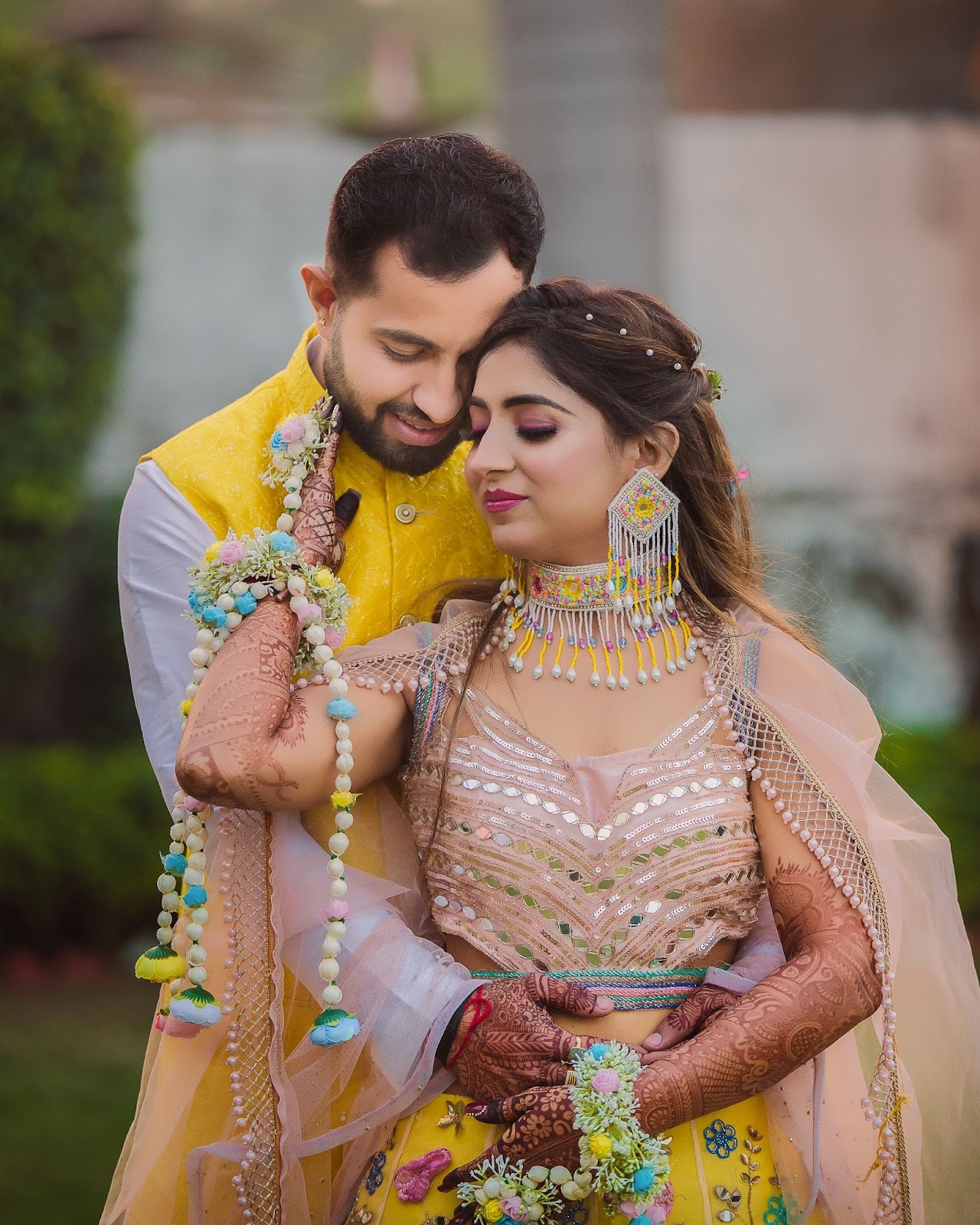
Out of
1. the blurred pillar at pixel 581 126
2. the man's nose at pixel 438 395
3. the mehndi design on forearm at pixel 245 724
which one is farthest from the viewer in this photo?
the blurred pillar at pixel 581 126

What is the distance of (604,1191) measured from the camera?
240 centimetres

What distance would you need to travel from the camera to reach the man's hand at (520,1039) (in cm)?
251

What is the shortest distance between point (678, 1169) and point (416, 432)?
1469 mm

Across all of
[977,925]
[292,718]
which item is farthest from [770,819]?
[977,925]

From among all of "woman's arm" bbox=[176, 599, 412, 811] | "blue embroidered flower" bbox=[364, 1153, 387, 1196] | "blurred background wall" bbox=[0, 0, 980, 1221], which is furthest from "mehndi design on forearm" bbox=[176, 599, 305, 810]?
"blurred background wall" bbox=[0, 0, 980, 1221]

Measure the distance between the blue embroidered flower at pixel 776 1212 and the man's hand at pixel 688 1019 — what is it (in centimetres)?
32

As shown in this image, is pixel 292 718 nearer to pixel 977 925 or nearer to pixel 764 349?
pixel 977 925

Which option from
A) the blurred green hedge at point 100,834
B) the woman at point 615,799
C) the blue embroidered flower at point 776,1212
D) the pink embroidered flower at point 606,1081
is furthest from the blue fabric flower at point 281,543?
the blurred green hedge at point 100,834

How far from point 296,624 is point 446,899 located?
588mm

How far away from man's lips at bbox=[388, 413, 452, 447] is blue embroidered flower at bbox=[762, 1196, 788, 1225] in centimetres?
156

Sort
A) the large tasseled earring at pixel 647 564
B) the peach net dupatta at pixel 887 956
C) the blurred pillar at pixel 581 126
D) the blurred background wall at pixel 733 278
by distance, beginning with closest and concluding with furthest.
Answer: the peach net dupatta at pixel 887 956 → the large tasseled earring at pixel 647 564 → the blurred pillar at pixel 581 126 → the blurred background wall at pixel 733 278

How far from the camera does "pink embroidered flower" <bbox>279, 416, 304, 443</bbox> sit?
9.75 feet

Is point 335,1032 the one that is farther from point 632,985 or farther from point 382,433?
point 382,433

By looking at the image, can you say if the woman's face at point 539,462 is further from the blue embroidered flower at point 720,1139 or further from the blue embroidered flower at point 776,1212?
the blue embroidered flower at point 776,1212
